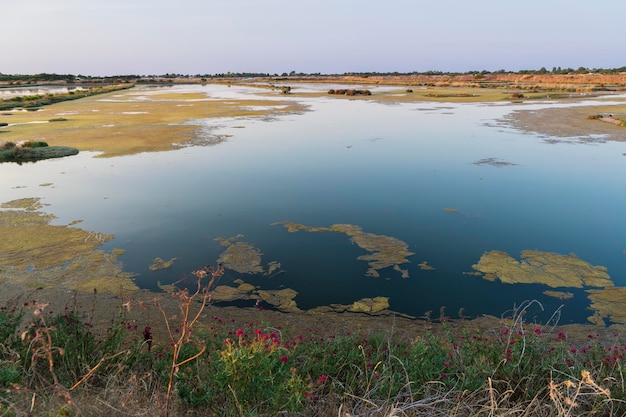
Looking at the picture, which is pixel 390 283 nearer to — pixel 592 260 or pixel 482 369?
pixel 482 369

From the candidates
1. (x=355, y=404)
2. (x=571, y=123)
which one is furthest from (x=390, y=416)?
(x=571, y=123)

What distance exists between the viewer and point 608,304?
632 centimetres

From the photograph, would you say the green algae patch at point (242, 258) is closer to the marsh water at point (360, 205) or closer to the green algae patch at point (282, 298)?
the marsh water at point (360, 205)

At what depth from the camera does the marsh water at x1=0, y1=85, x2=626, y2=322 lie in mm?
7129

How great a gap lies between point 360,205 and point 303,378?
7.43 meters

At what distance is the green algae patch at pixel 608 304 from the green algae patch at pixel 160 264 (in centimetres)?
695

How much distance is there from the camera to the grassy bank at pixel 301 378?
314 centimetres

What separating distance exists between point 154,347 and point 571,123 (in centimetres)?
2624

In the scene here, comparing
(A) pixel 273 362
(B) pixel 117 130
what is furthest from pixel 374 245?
(B) pixel 117 130

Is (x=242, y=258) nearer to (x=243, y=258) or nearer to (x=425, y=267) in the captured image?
(x=243, y=258)

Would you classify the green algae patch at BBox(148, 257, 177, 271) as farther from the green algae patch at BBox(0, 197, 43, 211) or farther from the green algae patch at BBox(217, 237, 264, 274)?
the green algae patch at BBox(0, 197, 43, 211)

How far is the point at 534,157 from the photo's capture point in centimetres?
1609

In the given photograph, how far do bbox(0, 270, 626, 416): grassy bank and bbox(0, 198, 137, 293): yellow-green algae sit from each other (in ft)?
8.53

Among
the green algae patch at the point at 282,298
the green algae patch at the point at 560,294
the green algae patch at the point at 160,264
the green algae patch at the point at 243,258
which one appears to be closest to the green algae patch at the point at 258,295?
the green algae patch at the point at 282,298
